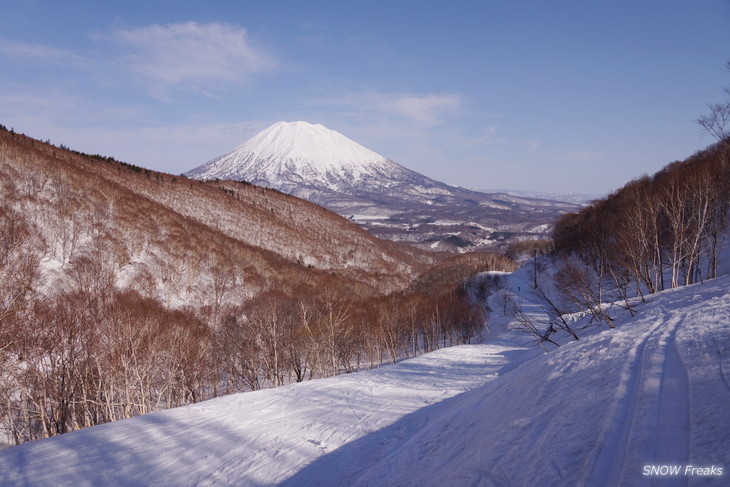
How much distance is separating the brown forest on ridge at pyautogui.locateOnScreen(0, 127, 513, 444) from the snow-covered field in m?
7.99

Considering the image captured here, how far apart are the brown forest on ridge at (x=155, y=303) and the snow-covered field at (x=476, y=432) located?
7.99 m

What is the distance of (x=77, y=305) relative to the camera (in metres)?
23.3

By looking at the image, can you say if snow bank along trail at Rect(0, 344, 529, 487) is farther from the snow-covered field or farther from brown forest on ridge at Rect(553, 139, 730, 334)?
brown forest on ridge at Rect(553, 139, 730, 334)

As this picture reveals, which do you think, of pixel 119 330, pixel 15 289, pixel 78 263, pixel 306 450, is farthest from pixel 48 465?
pixel 78 263

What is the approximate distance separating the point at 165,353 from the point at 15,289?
8.31 metres

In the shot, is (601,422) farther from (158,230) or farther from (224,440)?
(158,230)

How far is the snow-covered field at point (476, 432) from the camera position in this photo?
3930mm

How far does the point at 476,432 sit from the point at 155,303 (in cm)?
3821

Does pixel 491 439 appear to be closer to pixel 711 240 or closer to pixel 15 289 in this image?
pixel 15 289

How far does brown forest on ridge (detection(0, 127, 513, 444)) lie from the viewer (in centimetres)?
1789

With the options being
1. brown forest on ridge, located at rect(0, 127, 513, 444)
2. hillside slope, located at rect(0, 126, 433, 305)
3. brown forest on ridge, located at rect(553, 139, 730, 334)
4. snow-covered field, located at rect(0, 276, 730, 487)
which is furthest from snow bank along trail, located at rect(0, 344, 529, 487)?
hillside slope, located at rect(0, 126, 433, 305)

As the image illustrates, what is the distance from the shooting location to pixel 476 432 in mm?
6953

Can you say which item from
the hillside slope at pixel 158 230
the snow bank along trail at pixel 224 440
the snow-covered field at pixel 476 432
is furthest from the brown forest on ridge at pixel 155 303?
the snow-covered field at pixel 476 432

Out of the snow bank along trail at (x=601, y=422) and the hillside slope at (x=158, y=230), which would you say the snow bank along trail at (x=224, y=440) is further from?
the hillside slope at (x=158, y=230)
